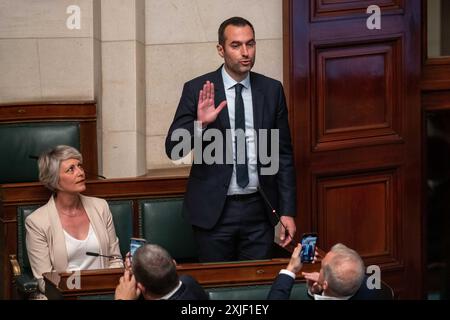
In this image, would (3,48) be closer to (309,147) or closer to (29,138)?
(29,138)

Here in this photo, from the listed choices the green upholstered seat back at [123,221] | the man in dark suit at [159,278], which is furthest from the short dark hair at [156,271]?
the green upholstered seat back at [123,221]

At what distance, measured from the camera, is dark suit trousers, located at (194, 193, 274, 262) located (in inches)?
237

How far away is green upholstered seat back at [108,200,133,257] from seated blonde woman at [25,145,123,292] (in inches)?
10.6

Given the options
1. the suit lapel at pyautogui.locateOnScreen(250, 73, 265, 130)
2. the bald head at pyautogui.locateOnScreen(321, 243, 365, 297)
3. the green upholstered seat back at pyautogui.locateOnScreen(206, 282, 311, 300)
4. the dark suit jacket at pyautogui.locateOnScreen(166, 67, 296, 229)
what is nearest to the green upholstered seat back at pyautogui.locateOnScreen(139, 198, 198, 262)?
the dark suit jacket at pyautogui.locateOnScreen(166, 67, 296, 229)

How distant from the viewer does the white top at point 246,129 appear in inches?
237

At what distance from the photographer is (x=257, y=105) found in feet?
19.9

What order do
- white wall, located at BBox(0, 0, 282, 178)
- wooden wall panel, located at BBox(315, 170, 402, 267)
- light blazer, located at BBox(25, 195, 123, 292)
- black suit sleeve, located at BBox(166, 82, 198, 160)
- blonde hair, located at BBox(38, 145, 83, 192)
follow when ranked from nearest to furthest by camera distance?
black suit sleeve, located at BBox(166, 82, 198, 160)
light blazer, located at BBox(25, 195, 123, 292)
blonde hair, located at BBox(38, 145, 83, 192)
wooden wall panel, located at BBox(315, 170, 402, 267)
white wall, located at BBox(0, 0, 282, 178)

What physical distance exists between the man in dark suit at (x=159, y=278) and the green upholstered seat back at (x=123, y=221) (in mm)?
1703

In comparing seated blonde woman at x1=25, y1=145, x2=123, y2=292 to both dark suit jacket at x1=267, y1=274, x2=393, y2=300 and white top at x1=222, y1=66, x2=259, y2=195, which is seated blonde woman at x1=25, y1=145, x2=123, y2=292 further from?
dark suit jacket at x1=267, y1=274, x2=393, y2=300

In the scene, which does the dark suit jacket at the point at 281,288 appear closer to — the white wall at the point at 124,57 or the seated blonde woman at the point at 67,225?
the seated blonde woman at the point at 67,225

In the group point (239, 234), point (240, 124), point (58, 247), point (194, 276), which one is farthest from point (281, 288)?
point (58, 247)

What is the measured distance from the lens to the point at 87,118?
7.33 meters
